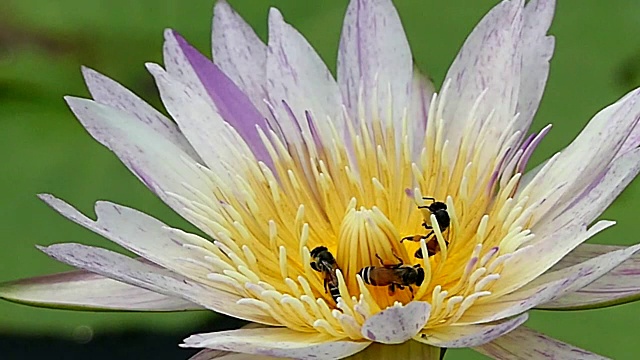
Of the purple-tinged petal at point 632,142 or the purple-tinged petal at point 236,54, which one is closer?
the purple-tinged petal at point 632,142

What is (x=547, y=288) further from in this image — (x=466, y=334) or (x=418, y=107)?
(x=418, y=107)

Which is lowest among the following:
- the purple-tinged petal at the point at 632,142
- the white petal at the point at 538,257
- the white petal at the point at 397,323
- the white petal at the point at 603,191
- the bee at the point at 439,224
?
the white petal at the point at 397,323

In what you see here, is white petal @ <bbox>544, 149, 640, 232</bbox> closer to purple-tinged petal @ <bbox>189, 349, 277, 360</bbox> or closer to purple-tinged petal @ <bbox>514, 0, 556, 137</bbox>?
purple-tinged petal @ <bbox>514, 0, 556, 137</bbox>

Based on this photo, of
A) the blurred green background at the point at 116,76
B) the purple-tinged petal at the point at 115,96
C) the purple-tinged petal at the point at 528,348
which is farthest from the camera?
the blurred green background at the point at 116,76

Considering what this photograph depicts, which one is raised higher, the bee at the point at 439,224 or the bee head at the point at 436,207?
the bee head at the point at 436,207

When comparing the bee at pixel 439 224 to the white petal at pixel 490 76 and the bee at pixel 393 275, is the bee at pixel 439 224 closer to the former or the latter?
the bee at pixel 393 275

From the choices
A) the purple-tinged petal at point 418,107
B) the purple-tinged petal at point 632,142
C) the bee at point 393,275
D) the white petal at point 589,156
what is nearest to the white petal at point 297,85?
the purple-tinged petal at point 418,107
